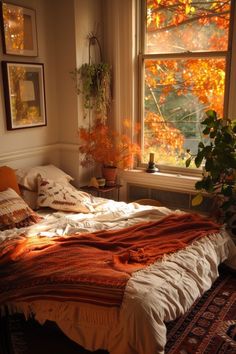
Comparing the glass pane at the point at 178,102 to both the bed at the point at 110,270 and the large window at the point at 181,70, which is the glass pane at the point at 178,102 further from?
the bed at the point at 110,270

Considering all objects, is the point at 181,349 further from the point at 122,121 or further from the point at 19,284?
the point at 122,121

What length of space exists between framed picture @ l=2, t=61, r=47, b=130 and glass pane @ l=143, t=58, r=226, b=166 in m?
1.06

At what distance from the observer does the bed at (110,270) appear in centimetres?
174

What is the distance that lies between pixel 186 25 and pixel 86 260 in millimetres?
2349

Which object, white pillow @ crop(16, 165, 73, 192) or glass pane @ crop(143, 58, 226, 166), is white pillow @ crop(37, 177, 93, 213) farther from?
glass pane @ crop(143, 58, 226, 166)

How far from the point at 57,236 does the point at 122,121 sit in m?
1.66

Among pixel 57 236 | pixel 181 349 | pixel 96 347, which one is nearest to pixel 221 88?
pixel 57 236

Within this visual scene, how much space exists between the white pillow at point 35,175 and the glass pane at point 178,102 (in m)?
0.96

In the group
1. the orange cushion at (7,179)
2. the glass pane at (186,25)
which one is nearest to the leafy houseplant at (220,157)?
the glass pane at (186,25)

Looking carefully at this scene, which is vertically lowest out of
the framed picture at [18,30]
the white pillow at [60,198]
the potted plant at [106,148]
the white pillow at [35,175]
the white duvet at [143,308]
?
the white duvet at [143,308]

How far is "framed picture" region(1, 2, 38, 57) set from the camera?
2973 millimetres

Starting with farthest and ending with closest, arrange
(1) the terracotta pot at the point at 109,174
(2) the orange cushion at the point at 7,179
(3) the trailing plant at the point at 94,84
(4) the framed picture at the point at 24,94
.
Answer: (1) the terracotta pot at the point at 109,174
(3) the trailing plant at the point at 94,84
(4) the framed picture at the point at 24,94
(2) the orange cushion at the point at 7,179

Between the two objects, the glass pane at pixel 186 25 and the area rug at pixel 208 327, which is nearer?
the area rug at pixel 208 327

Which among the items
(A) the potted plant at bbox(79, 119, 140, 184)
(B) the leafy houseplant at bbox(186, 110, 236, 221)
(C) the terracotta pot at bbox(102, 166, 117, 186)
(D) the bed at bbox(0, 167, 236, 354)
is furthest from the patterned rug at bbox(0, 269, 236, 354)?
(A) the potted plant at bbox(79, 119, 140, 184)
